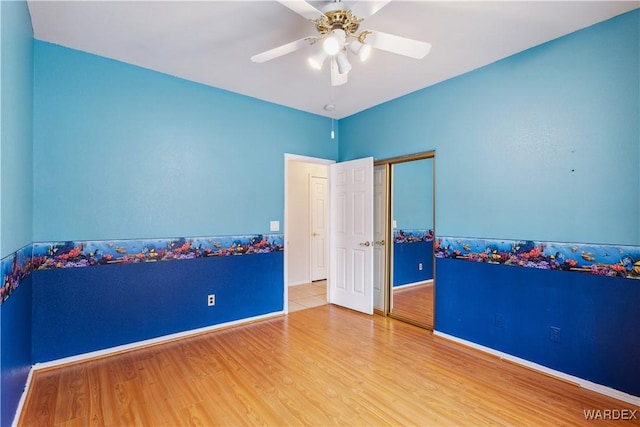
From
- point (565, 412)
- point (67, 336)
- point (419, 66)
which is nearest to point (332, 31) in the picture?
point (419, 66)

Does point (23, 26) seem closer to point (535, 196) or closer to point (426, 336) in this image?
point (535, 196)

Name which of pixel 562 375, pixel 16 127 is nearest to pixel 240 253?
pixel 16 127

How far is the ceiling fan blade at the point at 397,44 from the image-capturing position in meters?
1.90

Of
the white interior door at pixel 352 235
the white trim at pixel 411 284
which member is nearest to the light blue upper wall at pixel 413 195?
the white trim at pixel 411 284

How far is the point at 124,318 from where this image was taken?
2.90 meters

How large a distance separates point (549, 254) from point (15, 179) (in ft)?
12.8

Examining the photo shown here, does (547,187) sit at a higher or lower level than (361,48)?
lower

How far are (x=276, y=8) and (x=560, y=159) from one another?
2.52 meters

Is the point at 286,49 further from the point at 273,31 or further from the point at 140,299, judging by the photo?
the point at 140,299

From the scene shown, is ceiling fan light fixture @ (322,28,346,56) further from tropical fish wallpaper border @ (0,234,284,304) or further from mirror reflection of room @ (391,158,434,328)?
mirror reflection of room @ (391,158,434,328)

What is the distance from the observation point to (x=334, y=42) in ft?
6.13

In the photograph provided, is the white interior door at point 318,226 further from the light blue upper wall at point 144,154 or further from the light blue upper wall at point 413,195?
the light blue upper wall at point 144,154

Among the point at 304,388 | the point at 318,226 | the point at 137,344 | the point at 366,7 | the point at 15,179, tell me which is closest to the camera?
the point at 366,7

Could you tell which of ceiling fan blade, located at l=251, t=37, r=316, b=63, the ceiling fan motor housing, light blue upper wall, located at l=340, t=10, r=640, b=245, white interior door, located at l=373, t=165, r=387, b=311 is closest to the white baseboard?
white interior door, located at l=373, t=165, r=387, b=311
